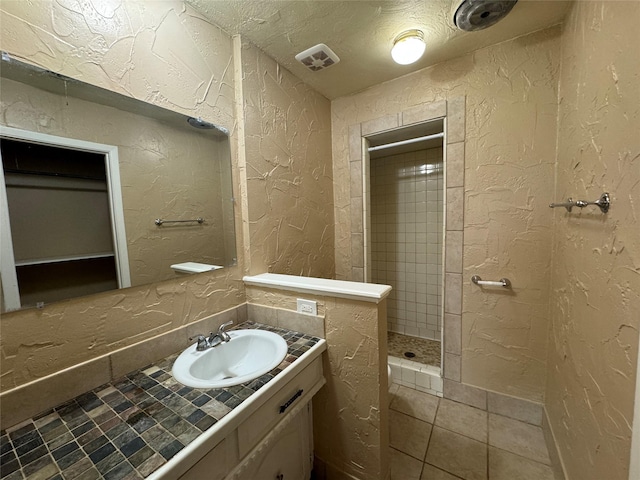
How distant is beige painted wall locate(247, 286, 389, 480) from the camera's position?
1046 millimetres

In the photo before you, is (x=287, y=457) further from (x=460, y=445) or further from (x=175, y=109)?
(x=175, y=109)

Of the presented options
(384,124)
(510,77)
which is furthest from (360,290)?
(510,77)

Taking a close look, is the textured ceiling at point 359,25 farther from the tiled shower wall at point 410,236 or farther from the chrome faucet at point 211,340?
the chrome faucet at point 211,340

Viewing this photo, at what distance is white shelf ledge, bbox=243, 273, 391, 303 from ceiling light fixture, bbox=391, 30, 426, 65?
4.19 ft

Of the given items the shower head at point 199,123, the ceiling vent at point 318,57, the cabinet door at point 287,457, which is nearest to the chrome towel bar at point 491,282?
the cabinet door at point 287,457

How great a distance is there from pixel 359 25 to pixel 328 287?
1369 mm

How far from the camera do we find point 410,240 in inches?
102

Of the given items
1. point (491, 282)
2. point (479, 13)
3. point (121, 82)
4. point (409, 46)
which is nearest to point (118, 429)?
point (121, 82)

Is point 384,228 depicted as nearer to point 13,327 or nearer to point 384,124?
point 384,124

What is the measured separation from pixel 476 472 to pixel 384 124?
2.19 m

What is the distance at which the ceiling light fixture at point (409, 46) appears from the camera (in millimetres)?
1301

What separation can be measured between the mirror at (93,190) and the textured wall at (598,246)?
1.54 metres

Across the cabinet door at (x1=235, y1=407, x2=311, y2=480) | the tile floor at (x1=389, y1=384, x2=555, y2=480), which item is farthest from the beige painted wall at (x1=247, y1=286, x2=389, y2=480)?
the tile floor at (x1=389, y1=384, x2=555, y2=480)

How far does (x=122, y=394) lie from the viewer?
81cm
